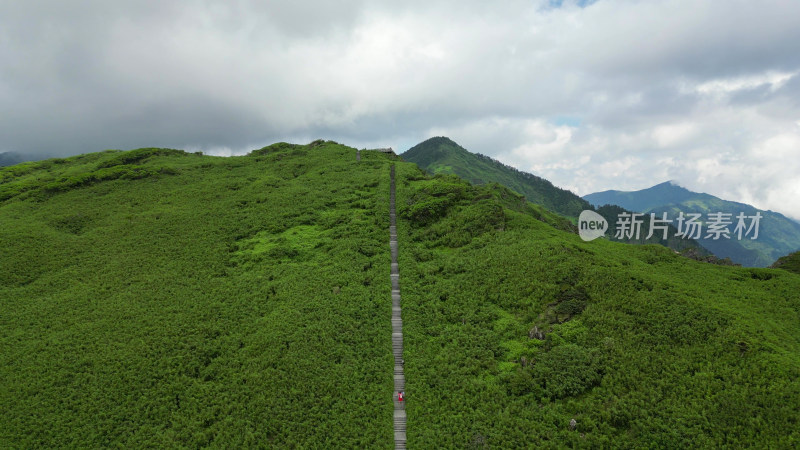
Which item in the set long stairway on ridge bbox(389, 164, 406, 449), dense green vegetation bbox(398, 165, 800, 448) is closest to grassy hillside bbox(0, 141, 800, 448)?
dense green vegetation bbox(398, 165, 800, 448)

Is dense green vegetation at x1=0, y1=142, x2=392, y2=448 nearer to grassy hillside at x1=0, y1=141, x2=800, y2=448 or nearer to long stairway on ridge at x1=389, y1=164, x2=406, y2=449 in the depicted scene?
grassy hillside at x1=0, y1=141, x2=800, y2=448

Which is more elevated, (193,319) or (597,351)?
(597,351)

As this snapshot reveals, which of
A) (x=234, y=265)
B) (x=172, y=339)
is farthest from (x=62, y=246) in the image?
(x=172, y=339)

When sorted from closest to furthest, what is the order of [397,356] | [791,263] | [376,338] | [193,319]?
[397,356] < [376,338] < [193,319] < [791,263]

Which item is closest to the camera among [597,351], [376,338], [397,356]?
[597,351]

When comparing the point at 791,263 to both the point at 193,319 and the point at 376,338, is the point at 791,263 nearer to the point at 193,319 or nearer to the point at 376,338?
the point at 376,338

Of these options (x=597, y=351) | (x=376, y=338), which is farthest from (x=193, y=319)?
(x=597, y=351)

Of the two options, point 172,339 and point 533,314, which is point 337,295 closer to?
point 172,339
